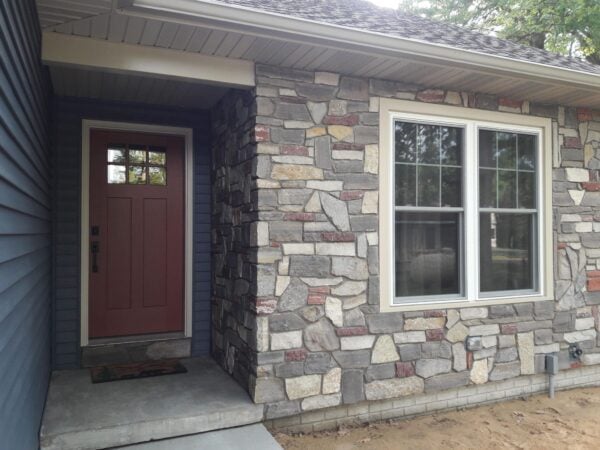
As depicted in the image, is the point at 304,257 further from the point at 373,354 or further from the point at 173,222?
the point at 173,222

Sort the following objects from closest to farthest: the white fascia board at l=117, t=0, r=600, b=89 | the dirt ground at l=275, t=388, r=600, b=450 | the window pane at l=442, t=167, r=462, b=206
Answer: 1. the white fascia board at l=117, t=0, r=600, b=89
2. the dirt ground at l=275, t=388, r=600, b=450
3. the window pane at l=442, t=167, r=462, b=206

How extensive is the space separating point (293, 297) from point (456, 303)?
136 centimetres

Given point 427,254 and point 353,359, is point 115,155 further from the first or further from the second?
point 427,254

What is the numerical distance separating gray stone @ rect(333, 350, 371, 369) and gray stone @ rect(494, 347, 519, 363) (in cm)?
119

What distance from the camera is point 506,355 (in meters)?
3.94

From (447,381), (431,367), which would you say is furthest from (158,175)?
(447,381)

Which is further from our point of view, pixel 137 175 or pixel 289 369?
pixel 137 175

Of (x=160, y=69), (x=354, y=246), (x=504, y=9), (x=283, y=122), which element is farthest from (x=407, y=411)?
(x=504, y=9)

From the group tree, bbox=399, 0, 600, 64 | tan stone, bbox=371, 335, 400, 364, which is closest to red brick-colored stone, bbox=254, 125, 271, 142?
tan stone, bbox=371, 335, 400, 364

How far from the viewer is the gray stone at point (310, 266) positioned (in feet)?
10.8

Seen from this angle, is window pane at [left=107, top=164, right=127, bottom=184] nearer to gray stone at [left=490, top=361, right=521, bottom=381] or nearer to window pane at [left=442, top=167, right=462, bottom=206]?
window pane at [left=442, top=167, right=462, bottom=206]

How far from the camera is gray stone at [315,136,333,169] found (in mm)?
3396

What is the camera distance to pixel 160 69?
308 centimetres

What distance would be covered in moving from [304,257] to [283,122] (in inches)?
37.1
